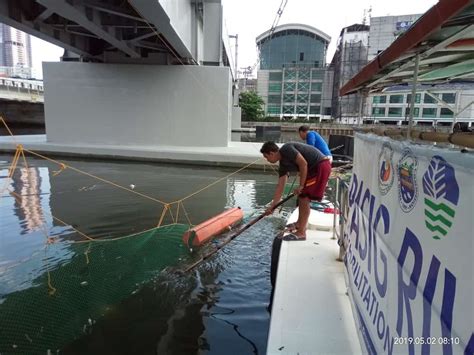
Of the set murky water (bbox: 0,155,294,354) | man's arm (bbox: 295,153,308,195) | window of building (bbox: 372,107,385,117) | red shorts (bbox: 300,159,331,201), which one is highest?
window of building (bbox: 372,107,385,117)

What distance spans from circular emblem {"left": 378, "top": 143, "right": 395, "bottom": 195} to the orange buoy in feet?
13.7

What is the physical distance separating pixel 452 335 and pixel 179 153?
1641cm

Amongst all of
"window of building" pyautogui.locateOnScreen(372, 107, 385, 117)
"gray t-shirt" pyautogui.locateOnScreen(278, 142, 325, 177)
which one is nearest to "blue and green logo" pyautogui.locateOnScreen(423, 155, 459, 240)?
"gray t-shirt" pyautogui.locateOnScreen(278, 142, 325, 177)

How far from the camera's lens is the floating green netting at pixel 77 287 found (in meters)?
3.45

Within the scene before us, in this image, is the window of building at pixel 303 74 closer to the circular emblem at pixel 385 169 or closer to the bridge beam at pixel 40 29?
the bridge beam at pixel 40 29

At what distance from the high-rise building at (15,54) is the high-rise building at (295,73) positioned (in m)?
53.8

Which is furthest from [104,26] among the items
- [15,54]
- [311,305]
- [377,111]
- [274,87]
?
[15,54]

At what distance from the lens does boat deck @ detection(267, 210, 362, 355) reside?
2707 mm

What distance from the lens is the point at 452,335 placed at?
137cm

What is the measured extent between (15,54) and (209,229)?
103528mm

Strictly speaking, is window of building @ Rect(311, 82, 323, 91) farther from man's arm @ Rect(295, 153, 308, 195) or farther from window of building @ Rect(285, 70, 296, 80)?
man's arm @ Rect(295, 153, 308, 195)

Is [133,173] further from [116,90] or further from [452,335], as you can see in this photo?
[452,335]

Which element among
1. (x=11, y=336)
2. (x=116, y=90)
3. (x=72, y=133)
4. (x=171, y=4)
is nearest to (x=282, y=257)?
A: (x=11, y=336)

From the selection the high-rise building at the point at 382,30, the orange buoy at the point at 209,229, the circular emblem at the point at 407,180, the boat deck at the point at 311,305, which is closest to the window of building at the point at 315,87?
the high-rise building at the point at 382,30
